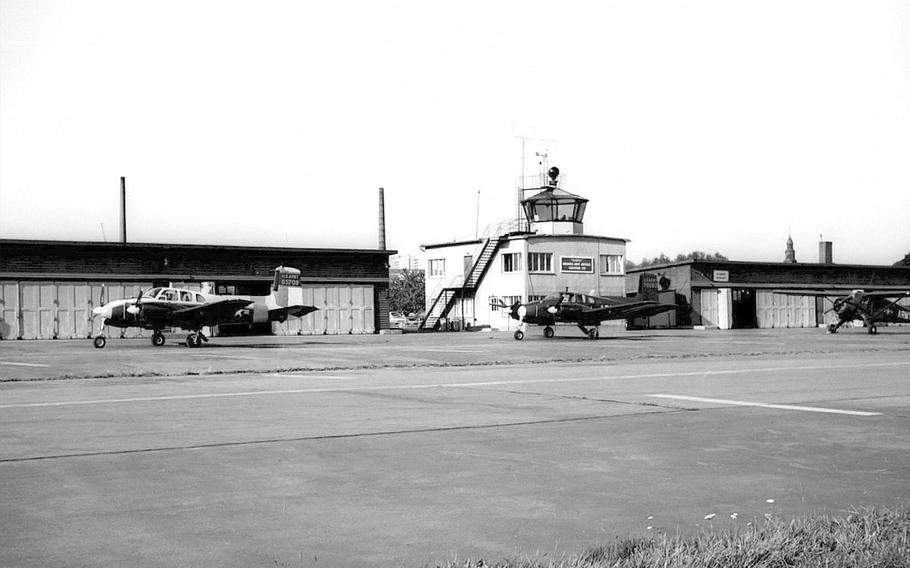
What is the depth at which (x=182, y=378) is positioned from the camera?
57.6 feet

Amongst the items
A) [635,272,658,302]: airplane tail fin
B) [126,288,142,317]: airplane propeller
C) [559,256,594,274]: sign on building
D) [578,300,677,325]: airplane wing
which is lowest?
[578,300,677,325]: airplane wing

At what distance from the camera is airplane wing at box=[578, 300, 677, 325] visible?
3991cm

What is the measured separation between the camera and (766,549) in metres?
4.51

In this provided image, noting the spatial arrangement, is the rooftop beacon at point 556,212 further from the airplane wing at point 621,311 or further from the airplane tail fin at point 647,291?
the airplane wing at point 621,311

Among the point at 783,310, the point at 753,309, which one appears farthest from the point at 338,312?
the point at 783,310

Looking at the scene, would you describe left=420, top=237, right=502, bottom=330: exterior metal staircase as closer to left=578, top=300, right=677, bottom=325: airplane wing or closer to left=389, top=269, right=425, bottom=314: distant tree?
left=578, top=300, right=677, bottom=325: airplane wing

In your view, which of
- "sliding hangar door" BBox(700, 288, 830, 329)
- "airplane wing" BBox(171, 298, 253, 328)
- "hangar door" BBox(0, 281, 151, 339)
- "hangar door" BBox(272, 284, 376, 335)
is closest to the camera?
"airplane wing" BBox(171, 298, 253, 328)

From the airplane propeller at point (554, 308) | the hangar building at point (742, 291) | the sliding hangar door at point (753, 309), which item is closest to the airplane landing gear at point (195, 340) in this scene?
the airplane propeller at point (554, 308)

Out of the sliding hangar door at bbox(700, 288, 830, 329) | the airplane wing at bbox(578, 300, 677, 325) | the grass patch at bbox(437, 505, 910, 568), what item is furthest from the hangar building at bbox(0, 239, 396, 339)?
the grass patch at bbox(437, 505, 910, 568)

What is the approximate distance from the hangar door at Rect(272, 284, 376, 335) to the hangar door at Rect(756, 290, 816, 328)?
30.7 metres

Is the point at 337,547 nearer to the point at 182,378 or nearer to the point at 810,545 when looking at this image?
the point at 810,545

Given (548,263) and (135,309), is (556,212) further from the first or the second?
(135,309)

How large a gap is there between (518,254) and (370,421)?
49.4 metres

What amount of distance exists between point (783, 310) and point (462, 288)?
25.6 meters
